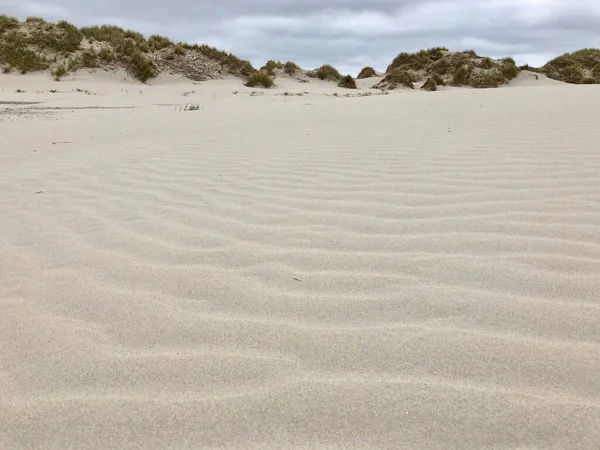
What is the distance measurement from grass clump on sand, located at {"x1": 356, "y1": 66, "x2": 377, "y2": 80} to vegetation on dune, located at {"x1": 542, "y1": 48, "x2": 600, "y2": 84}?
6.53 meters

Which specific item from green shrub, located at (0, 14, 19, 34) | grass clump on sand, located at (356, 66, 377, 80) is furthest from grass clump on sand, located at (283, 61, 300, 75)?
green shrub, located at (0, 14, 19, 34)

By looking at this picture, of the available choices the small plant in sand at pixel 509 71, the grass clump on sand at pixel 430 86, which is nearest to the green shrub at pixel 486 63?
the small plant in sand at pixel 509 71

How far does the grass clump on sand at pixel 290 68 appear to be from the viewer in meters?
19.7

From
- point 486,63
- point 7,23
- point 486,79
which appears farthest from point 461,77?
point 7,23

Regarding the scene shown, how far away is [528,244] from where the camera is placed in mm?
2453

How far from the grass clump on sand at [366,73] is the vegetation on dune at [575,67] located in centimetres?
653

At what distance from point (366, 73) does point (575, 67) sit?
7.94m

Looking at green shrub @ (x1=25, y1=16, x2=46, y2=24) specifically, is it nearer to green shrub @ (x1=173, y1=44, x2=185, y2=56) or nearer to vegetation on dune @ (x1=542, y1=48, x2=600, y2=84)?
green shrub @ (x1=173, y1=44, x2=185, y2=56)

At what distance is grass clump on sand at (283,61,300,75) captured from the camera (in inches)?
777

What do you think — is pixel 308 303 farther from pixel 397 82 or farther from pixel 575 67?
pixel 575 67

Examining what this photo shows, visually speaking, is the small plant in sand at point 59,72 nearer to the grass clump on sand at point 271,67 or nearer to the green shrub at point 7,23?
the green shrub at point 7,23

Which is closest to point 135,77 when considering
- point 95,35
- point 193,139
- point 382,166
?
point 95,35

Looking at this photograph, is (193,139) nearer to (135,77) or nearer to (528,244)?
(528,244)

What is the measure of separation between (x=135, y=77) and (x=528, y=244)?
16.9 metres
